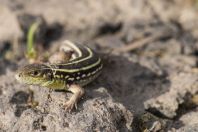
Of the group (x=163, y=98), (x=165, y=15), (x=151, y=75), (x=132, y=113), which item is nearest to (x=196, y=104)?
(x=163, y=98)

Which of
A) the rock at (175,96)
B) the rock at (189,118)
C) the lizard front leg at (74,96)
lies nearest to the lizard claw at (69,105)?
the lizard front leg at (74,96)

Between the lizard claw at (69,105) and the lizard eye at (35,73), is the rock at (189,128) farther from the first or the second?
the lizard eye at (35,73)

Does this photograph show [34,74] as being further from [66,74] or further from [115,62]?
[115,62]

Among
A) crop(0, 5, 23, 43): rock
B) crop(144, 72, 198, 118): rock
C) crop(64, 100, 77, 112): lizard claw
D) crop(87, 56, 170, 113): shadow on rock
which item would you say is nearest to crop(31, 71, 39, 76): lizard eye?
crop(64, 100, 77, 112): lizard claw

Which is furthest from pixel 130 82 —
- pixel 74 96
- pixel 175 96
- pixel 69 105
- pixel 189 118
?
pixel 69 105

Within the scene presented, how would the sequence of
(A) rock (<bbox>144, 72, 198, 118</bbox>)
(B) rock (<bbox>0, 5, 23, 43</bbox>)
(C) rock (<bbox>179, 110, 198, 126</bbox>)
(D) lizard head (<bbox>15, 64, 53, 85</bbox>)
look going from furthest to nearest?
(B) rock (<bbox>0, 5, 23, 43</bbox>) < (A) rock (<bbox>144, 72, 198, 118</bbox>) < (C) rock (<bbox>179, 110, 198, 126</bbox>) < (D) lizard head (<bbox>15, 64, 53, 85</bbox>)

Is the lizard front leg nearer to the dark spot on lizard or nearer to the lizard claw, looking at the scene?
the lizard claw

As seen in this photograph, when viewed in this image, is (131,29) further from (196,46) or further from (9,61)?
(9,61)
